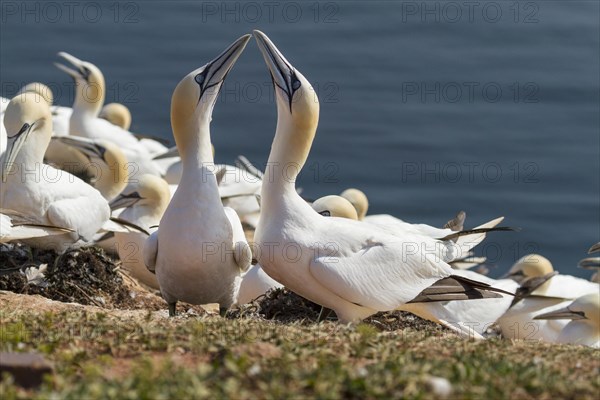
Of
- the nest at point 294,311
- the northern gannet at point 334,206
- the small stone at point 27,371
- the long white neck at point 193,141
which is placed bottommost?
the nest at point 294,311

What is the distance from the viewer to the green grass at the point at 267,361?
4570mm

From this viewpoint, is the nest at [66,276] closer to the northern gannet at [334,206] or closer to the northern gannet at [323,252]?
the northern gannet at [334,206]

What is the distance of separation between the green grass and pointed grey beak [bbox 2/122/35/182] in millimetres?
2784

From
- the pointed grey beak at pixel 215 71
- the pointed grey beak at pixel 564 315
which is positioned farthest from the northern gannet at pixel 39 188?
the pointed grey beak at pixel 564 315

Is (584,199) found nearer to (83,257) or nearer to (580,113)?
(580,113)

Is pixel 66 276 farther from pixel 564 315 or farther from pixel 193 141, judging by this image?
pixel 564 315

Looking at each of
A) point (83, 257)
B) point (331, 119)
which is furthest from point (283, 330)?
point (331, 119)

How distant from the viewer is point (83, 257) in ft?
30.4

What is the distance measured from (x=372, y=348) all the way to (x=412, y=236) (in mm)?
2479

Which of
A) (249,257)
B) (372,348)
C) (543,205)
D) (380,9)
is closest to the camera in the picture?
(372,348)

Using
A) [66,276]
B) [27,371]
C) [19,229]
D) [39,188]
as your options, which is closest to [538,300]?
[66,276]

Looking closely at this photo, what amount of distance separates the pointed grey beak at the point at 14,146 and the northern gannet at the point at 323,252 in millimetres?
2289

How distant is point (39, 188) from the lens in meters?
9.21

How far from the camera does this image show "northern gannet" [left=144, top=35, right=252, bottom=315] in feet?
24.8
